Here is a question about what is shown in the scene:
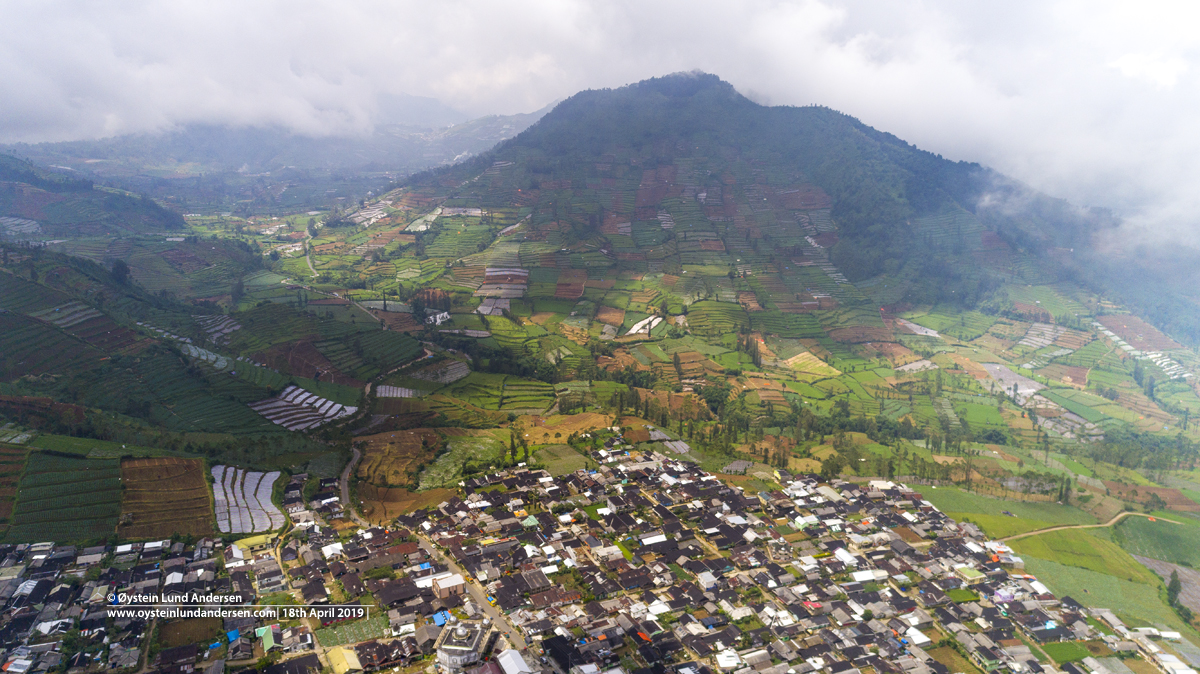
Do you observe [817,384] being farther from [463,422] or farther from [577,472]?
[463,422]

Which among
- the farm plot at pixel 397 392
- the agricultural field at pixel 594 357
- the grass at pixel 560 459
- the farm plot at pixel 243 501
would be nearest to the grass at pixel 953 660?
the agricultural field at pixel 594 357

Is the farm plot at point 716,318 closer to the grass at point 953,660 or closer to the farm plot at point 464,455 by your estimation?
the farm plot at point 464,455

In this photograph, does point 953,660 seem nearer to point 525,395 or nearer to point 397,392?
point 525,395

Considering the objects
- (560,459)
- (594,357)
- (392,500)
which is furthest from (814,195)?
(392,500)

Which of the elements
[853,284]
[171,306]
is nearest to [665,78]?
[853,284]

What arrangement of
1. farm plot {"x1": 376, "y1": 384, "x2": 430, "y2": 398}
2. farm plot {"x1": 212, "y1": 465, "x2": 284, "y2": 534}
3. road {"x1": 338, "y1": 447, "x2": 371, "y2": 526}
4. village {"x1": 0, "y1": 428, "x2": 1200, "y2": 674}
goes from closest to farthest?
village {"x1": 0, "y1": 428, "x2": 1200, "y2": 674}, farm plot {"x1": 212, "y1": 465, "x2": 284, "y2": 534}, road {"x1": 338, "y1": 447, "x2": 371, "y2": 526}, farm plot {"x1": 376, "y1": 384, "x2": 430, "y2": 398}

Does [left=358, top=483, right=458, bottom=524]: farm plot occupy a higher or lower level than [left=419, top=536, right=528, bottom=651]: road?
higher

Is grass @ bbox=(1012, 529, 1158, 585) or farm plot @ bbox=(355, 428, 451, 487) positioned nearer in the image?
grass @ bbox=(1012, 529, 1158, 585)

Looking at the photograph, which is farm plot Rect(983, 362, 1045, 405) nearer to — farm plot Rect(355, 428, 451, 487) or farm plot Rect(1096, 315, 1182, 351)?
farm plot Rect(1096, 315, 1182, 351)

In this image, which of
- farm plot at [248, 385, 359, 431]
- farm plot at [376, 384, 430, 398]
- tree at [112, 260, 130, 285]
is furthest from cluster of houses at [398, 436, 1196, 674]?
tree at [112, 260, 130, 285]
